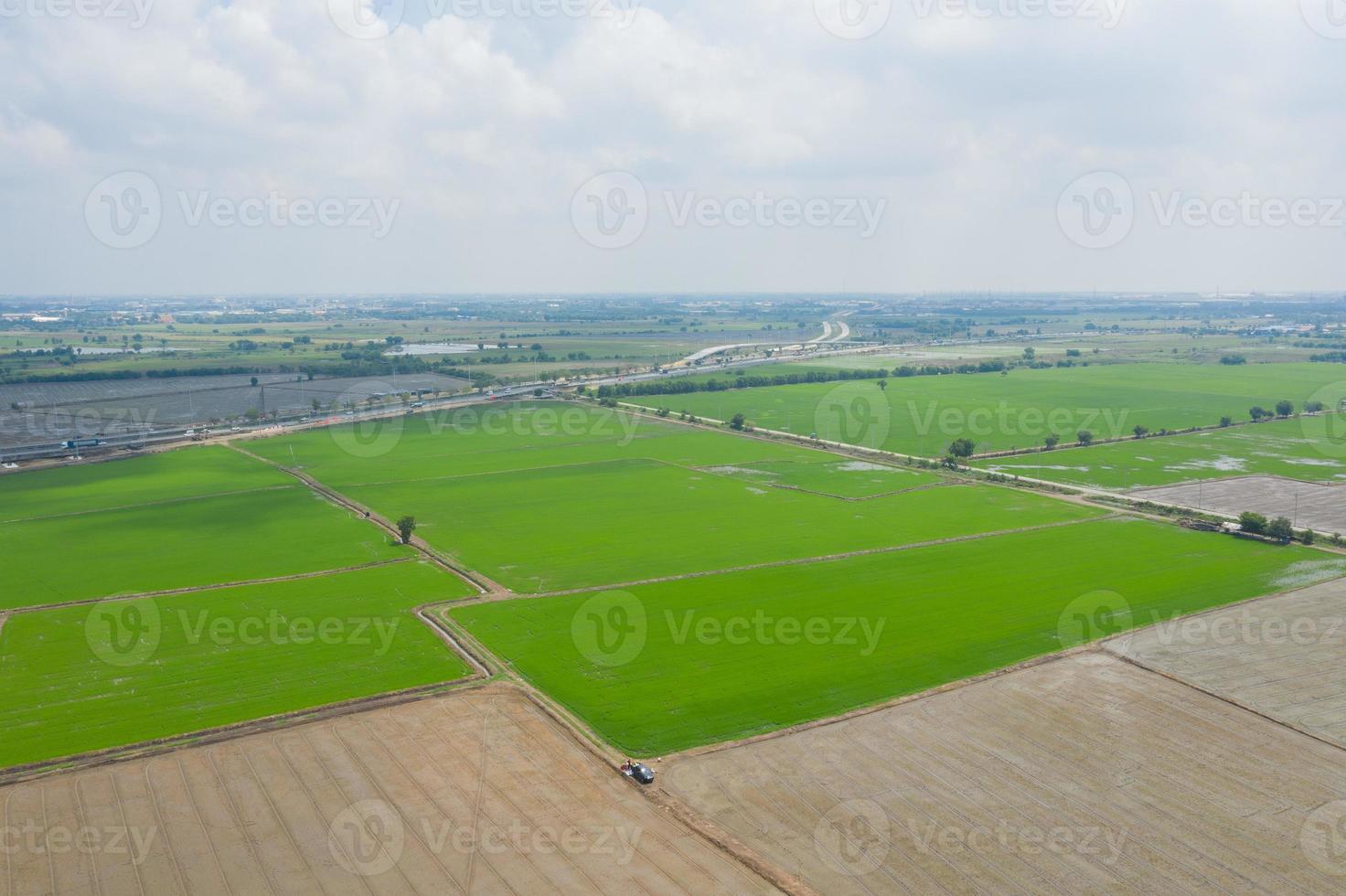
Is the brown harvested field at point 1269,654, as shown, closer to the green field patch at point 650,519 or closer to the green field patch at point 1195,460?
the green field patch at point 650,519

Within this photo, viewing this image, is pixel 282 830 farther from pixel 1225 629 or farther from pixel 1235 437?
pixel 1235 437

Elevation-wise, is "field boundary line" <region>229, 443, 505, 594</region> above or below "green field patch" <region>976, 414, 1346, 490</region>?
below

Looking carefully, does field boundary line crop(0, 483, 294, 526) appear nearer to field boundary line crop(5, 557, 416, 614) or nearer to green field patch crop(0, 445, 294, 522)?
green field patch crop(0, 445, 294, 522)

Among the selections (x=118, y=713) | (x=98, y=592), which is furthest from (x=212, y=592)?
(x=118, y=713)

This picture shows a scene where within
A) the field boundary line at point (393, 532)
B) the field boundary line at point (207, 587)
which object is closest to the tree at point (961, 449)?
the field boundary line at point (393, 532)

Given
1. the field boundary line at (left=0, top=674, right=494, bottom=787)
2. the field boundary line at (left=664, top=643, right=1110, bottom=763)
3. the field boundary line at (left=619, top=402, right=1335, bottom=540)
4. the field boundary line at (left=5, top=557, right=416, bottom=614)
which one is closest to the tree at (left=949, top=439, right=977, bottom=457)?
the field boundary line at (left=619, top=402, right=1335, bottom=540)

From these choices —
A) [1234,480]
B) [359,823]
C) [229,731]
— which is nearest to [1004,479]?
[1234,480]
